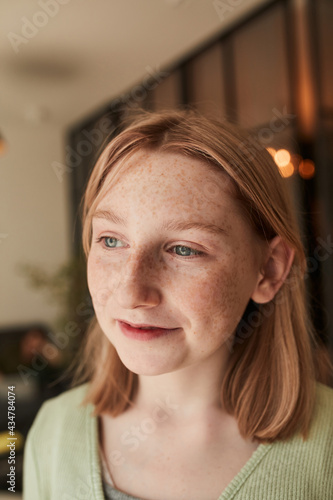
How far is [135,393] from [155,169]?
1.27ft

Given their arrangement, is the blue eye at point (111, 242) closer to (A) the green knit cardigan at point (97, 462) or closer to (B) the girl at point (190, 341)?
(B) the girl at point (190, 341)

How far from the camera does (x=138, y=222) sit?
0.50 meters

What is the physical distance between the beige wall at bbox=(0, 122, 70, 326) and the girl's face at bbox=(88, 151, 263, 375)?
4.08 metres

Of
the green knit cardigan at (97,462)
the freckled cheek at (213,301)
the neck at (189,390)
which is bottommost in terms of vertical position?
the green knit cardigan at (97,462)

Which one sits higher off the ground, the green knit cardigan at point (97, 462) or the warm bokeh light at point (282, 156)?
the warm bokeh light at point (282, 156)

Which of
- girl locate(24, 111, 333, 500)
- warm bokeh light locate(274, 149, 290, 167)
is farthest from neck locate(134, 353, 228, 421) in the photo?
warm bokeh light locate(274, 149, 290, 167)

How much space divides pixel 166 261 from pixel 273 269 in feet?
0.66

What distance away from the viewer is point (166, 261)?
507mm

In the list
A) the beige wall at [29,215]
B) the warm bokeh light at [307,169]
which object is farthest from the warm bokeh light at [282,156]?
the beige wall at [29,215]

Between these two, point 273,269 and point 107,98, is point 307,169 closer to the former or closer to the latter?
point 273,269

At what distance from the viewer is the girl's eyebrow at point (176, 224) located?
499 mm

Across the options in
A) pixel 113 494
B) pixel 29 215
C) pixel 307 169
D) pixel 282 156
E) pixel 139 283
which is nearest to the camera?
pixel 139 283

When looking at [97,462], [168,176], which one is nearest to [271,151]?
[168,176]

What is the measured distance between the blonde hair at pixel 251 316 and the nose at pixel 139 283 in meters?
0.13
